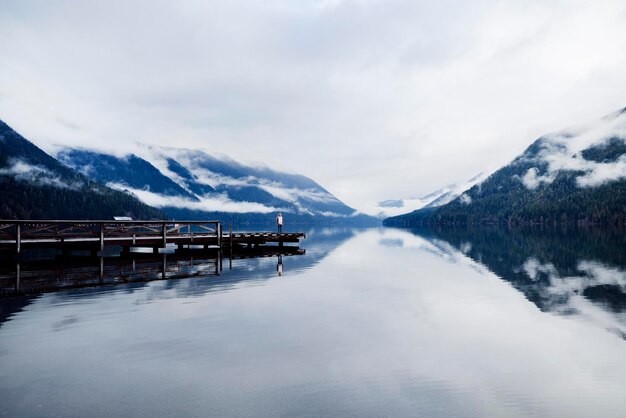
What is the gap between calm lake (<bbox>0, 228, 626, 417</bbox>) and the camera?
1136 cm

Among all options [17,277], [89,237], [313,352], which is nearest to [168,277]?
[17,277]

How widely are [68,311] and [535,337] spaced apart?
2330 centimetres

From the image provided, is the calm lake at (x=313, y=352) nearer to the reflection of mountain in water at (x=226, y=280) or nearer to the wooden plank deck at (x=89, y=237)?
the reflection of mountain in water at (x=226, y=280)

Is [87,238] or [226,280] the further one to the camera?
[87,238]

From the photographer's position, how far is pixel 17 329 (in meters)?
18.7

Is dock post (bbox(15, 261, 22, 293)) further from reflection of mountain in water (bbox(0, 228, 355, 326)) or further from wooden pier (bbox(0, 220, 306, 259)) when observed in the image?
wooden pier (bbox(0, 220, 306, 259))

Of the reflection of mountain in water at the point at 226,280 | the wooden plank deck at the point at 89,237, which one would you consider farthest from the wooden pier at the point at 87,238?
the reflection of mountain in water at the point at 226,280

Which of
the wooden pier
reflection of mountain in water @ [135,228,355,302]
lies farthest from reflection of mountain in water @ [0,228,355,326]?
the wooden pier

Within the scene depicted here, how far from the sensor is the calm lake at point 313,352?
11359 millimetres

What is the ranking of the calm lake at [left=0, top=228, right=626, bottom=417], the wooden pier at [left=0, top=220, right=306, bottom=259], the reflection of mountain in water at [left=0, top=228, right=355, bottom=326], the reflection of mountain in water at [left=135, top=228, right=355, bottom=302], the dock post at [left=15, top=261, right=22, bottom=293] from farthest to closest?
the wooden pier at [left=0, top=220, right=306, bottom=259] → the dock post at [left=15, top=261, right=22, bottom=293] → the reflection of mountain in water at [left=135, top=228, right=355, bottom=302] → the reflection of mountain in water at [left=0, top=228, right=355, bottom=326] → the calm lake at [left=0, top=228, right=626, bottom=417]

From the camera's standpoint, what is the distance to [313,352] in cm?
1587

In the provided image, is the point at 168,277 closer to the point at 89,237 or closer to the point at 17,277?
the point at 17,277

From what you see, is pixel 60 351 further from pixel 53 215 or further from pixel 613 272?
pixel 53 215

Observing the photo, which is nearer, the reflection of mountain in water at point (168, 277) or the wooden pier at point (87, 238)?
the reflection of mountain in water at point (168, 277)
